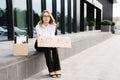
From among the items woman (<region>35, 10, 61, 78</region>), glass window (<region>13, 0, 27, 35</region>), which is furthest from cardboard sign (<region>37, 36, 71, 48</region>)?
glass window (<region>13, 0, 27, 35</region>)

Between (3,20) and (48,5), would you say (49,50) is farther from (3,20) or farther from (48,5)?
(48,5)

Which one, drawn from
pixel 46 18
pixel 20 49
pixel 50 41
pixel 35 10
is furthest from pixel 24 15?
pixel 20 49

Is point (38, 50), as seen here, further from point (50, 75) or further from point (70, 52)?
point (70, 52)

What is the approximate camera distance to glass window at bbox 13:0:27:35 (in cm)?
1127

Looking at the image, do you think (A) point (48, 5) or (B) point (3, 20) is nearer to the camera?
(B) point (3, 20)

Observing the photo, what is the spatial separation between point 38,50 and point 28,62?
25.0 inches

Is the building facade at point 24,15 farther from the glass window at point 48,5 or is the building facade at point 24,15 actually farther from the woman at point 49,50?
the woman at point 49,50

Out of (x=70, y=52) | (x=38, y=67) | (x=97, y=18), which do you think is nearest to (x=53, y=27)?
(x=38, y=67)

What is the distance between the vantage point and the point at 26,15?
12250mm

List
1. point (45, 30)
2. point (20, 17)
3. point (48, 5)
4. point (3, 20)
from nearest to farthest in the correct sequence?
1. point (45, 30)
2. point (3, 20)
3. point (20, 17)
4. point (48, 5)

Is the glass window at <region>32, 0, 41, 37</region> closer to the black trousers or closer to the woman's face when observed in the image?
the woman's face

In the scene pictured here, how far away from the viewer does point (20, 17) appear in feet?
38.2

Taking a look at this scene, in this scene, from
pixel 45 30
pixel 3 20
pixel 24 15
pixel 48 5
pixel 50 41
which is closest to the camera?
pixel 50 41

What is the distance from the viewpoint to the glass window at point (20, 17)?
1127 cm
